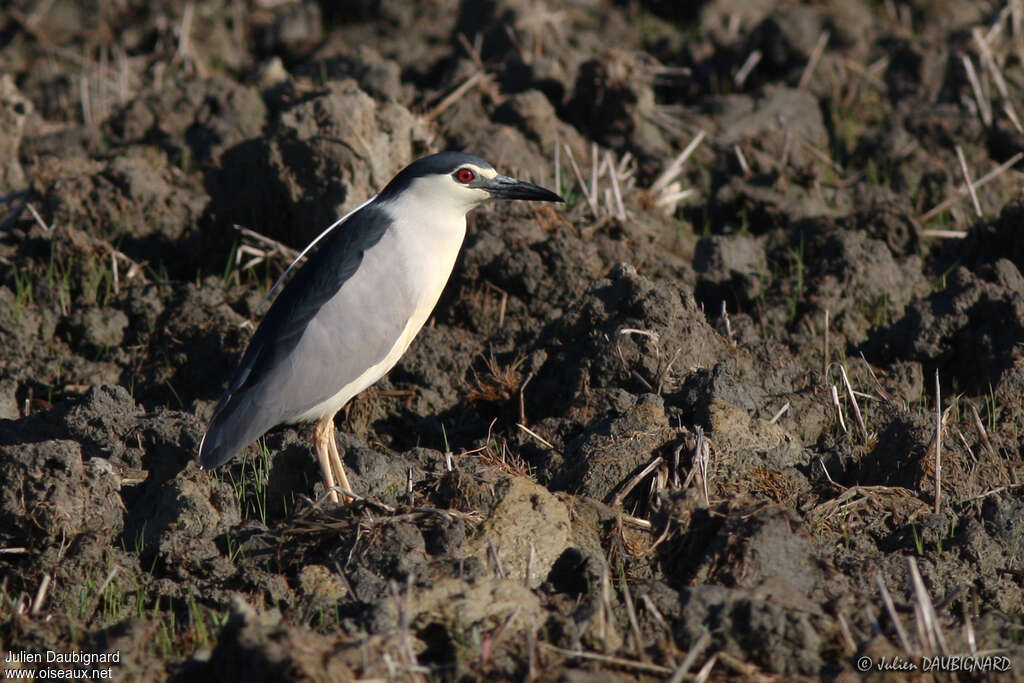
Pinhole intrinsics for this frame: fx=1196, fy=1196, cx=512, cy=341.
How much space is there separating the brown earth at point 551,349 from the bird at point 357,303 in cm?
29

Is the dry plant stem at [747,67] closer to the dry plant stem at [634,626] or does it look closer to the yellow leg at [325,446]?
the yellow leg at [325,446]

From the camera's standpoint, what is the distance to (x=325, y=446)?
494 cm

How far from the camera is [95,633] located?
379 cm

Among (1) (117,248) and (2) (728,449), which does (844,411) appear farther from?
(1) (117,248)

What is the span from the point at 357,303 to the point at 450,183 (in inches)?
28.2

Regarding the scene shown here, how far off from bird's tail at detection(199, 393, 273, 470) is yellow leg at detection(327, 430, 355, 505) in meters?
0.27

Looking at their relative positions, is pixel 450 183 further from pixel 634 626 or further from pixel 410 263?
pixel 634 626

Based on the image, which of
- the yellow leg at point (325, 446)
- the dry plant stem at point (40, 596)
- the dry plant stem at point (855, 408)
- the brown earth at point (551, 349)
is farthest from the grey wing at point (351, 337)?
the dry plant stem at point (855, 408)

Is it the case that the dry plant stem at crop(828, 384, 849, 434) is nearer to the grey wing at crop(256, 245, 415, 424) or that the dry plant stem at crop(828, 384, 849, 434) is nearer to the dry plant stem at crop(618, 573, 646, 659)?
the dry plant stem at crop(618, 573, 646, 659)

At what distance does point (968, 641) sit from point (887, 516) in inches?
39.7

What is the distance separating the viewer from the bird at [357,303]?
16.7 ft

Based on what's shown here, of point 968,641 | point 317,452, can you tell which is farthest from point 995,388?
point 317,452

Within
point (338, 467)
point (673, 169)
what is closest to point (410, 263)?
point (338, 467)

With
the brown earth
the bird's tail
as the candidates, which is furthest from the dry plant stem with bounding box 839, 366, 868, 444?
A: the bird's tail
